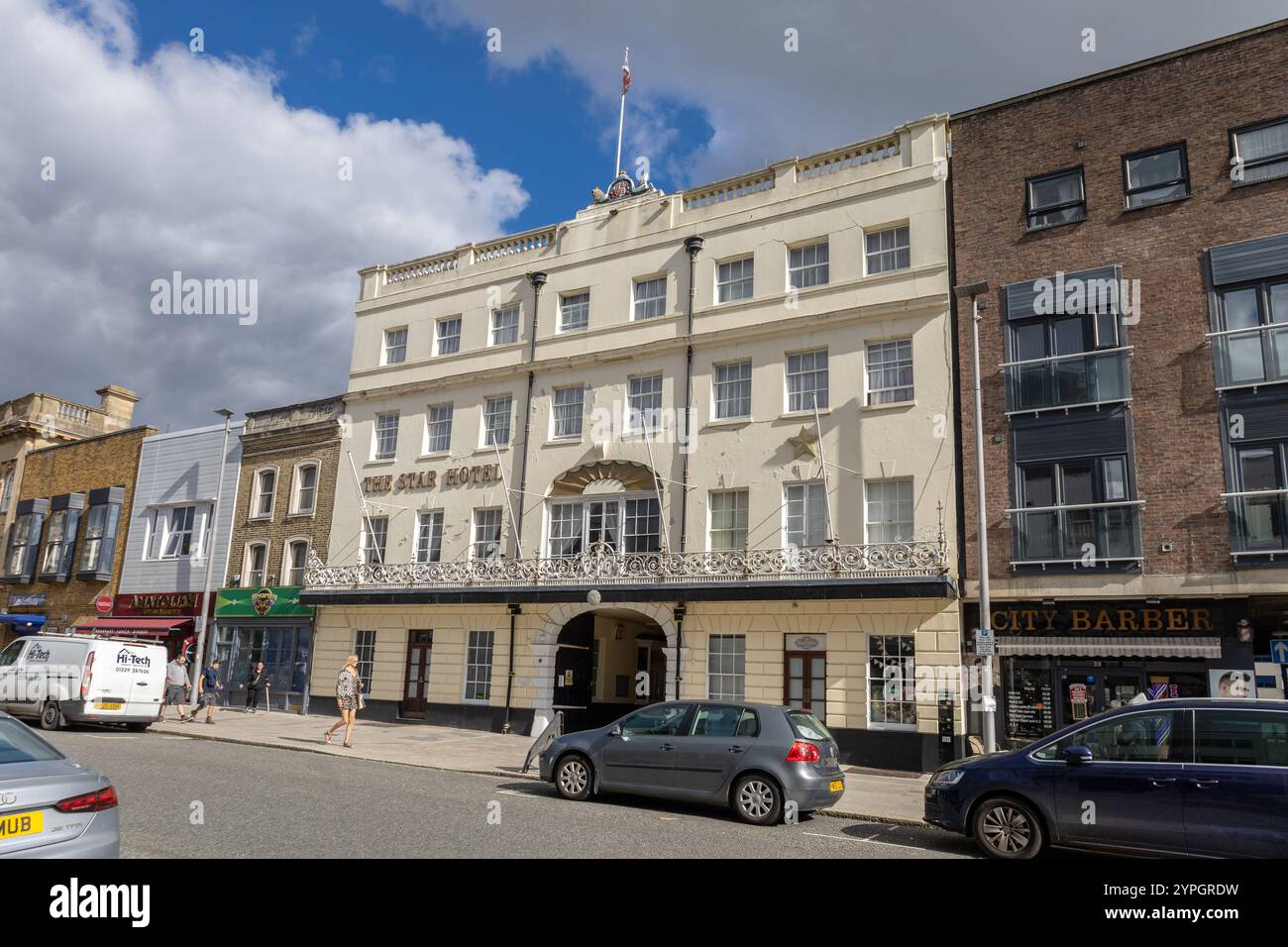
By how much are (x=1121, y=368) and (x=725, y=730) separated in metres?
12.0

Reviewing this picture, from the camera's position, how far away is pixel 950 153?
70.2 feet

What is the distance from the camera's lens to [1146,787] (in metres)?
8.59

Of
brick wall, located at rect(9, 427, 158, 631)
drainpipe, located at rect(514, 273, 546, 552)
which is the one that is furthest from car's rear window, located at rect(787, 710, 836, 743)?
brick wall, located at rect(9, 427, 158, 631)

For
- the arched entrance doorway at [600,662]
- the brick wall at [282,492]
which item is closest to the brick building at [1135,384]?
the arched entrance doorway at [600,662]

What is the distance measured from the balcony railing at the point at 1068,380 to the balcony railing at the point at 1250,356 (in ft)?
5.16

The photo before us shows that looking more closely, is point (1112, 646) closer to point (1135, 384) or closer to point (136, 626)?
point (1135, 384)

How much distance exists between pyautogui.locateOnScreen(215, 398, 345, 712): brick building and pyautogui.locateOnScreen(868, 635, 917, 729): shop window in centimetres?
1703

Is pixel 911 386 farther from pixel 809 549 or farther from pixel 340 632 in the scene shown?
pixel 340 632

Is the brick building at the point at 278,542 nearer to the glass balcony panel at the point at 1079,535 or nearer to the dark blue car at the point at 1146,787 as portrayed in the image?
the glass balcony panel at the point at 1079,535

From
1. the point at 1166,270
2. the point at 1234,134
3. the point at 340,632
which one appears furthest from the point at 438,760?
the point at 1234,134

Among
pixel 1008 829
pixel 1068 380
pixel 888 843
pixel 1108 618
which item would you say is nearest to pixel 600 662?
pixel 1108 618

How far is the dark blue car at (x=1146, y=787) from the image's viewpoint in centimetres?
812

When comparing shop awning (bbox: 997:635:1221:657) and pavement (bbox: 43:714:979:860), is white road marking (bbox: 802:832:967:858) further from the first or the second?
shop awning (bbox: 997:635:1221:657)
